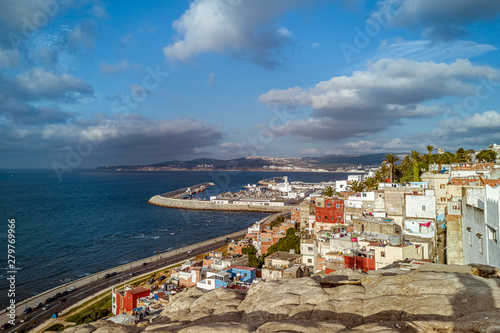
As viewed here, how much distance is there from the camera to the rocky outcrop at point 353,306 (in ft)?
23.7

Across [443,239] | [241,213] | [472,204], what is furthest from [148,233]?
[472,204]

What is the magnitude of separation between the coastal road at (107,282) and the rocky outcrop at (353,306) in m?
33.9

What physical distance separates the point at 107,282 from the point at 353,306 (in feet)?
149

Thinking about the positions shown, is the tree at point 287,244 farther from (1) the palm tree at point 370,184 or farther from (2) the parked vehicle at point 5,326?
(2) the parked vehicle at point 5,326

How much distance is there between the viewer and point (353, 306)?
875 centimetres

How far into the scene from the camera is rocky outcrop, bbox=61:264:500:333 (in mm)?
7224

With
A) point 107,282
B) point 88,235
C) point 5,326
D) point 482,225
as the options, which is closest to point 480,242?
point 482,225

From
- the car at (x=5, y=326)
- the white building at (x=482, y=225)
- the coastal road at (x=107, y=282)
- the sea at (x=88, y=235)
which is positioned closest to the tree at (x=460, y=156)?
the coastal road at (x=107, y=282)

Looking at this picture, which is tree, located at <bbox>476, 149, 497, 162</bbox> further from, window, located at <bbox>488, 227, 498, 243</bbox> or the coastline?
window, located at <bbox>488, 227, 498, 243</bbox>

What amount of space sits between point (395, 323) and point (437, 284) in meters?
2.42

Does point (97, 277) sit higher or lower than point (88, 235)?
lower

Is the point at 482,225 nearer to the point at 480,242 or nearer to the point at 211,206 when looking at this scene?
the point at 480,242

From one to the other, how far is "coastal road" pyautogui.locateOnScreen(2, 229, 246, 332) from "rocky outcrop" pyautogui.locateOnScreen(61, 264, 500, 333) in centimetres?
3391

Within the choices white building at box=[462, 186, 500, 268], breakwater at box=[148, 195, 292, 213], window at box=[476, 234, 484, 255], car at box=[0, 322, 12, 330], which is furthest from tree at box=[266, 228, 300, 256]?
breakwater at box=[148, 195, 292, 213]
